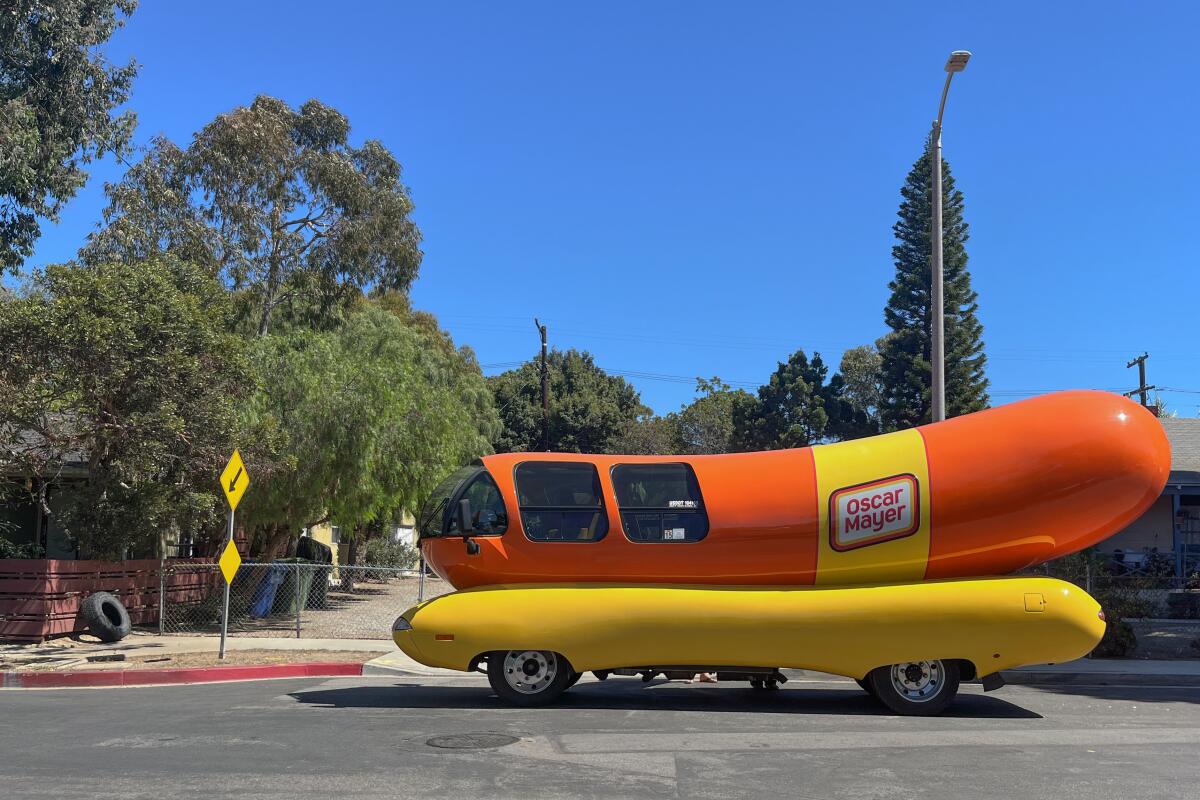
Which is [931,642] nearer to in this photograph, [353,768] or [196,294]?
[353,768]

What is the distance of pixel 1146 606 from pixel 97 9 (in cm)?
2435

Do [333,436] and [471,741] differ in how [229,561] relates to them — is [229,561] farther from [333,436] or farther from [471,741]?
[471,741]

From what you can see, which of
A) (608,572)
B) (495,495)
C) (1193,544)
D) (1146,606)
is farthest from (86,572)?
(1193,544)

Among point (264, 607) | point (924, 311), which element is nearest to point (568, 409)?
point (924, 311)

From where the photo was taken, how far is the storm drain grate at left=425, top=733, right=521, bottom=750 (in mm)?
7516

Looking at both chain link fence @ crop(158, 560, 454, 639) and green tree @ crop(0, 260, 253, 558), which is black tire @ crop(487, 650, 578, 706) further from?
green tree @ crop(0, 260, 253, 558)

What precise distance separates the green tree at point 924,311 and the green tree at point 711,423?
10.5 meters

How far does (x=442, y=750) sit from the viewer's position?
290 inches

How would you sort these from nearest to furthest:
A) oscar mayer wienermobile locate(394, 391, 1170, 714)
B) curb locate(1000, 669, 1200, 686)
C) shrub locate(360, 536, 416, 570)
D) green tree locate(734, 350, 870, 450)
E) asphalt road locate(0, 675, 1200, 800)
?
asphalt road locate(0, 675, 1200, 800) → oscar mayer wienermobile locate(394, 391, 1170, 714) → curb locate(1000, 669, 1200, 686) → shrub locate(360, 536, 416, 570) → green tree locate(734, 350, 870, 450)

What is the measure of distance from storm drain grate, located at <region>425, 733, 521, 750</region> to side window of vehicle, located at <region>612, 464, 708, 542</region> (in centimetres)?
243

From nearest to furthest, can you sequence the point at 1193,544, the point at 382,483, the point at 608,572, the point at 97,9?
the point at 608,572 < the point at 382,483 < the point at 97,9 < the point at 1193,544

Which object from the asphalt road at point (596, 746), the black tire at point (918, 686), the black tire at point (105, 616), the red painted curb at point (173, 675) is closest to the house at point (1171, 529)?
the asphalt road at point (596, 746)

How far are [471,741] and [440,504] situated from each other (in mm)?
2989

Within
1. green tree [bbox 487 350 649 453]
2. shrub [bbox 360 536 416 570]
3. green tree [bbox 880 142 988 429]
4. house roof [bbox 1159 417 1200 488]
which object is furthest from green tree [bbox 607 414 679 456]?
house roof [bbox 1159 417 1200 488]
